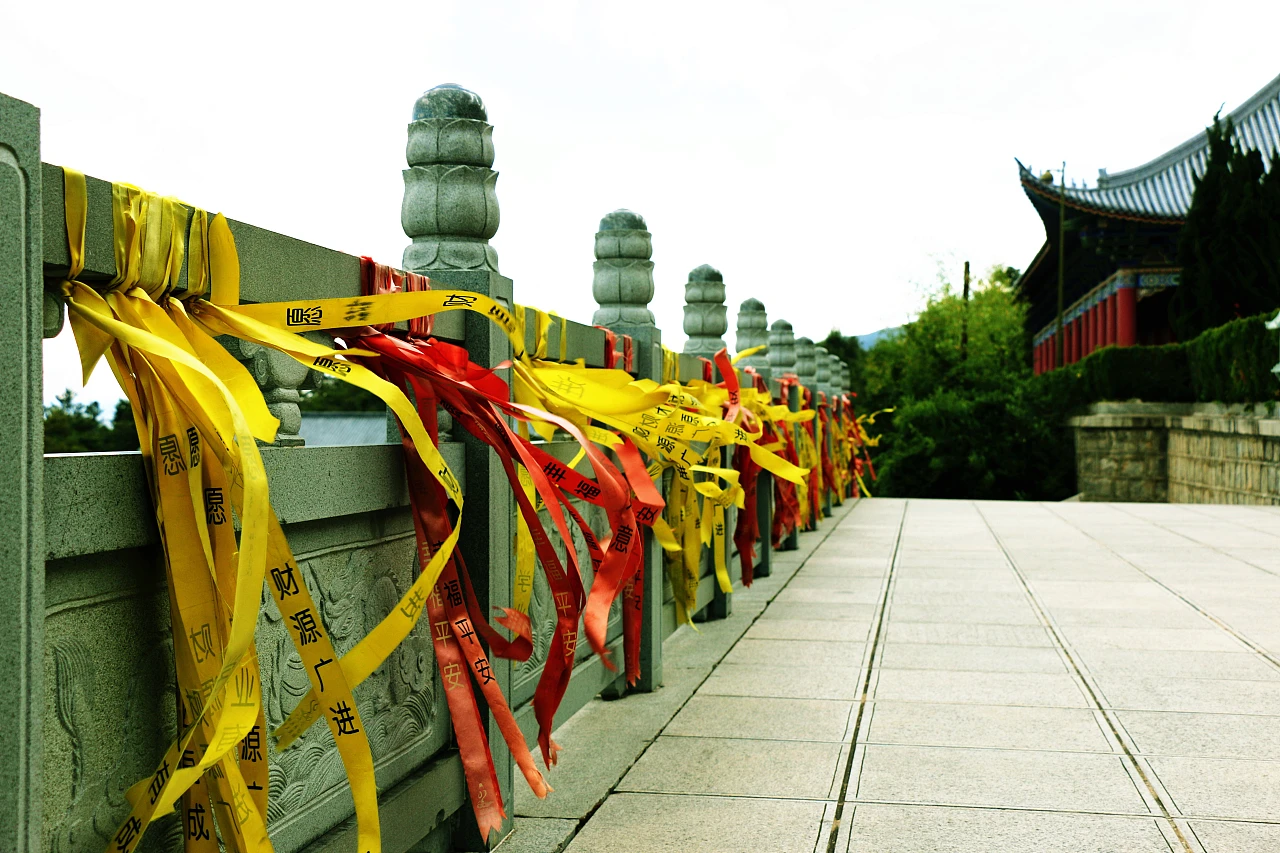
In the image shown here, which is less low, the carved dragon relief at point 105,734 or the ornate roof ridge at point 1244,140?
the ornate roof ridge at point 1244,140

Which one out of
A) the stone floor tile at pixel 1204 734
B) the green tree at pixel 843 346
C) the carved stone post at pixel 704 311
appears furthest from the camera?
the green tree at pixel 843 346

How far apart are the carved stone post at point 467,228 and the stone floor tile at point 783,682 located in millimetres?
1505

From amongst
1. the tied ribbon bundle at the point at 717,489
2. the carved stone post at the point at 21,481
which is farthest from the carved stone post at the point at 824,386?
the carved stone post at the point at 21,481

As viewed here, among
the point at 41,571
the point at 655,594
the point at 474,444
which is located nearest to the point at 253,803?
the point at 41,571

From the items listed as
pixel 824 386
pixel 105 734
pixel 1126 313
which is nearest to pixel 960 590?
pixel 105 734

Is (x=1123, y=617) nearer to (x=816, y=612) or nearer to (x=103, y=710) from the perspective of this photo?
(x=816, y=612)

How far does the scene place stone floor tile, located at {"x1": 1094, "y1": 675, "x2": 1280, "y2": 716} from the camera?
3559mm

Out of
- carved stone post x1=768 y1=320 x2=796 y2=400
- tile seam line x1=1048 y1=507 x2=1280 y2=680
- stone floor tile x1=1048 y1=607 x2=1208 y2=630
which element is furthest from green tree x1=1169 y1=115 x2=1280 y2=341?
stone floor tile x1=1048 y1=607 x2=1208 y2=630

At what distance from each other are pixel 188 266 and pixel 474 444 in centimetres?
98

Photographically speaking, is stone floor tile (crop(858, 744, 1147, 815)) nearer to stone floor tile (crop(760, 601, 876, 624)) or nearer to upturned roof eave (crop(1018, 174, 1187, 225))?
stone floor tile (crop(760, 601, 876, 624))

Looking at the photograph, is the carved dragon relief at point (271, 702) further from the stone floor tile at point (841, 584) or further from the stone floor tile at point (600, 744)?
the stone floor tile at point (841, 584)

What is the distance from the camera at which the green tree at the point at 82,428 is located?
33.0 metres

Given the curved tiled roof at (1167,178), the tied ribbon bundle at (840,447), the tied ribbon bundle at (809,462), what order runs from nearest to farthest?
the tied ribbon bundle at (809,462)
the tied ribbon bundle at (840,447)
the curved tiled roof at (1167,178)

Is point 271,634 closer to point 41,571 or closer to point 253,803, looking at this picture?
point 253,803
